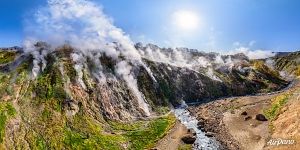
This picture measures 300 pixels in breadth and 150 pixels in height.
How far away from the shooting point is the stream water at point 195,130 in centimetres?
11000

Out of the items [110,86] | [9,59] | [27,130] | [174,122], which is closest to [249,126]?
[174,122]

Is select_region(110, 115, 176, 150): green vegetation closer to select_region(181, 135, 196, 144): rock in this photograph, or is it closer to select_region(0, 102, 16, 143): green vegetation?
select_region(181, 135, 196, 144): rock

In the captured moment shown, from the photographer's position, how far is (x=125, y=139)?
369ft

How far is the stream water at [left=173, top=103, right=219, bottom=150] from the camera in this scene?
110 meters

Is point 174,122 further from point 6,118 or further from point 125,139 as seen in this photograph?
point 6,118

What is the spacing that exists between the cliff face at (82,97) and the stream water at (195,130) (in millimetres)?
4834

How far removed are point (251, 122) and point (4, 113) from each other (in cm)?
7132

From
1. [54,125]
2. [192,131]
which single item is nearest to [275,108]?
[192,131]

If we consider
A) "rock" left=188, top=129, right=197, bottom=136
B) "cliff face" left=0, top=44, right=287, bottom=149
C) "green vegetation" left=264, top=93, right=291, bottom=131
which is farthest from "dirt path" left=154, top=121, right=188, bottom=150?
"green vegetation" left=264, top=93, right=291, bottom=131

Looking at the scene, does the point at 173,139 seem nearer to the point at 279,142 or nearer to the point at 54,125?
the point at 279,142

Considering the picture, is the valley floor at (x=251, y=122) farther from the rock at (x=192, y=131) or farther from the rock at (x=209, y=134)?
the rock at (x=192, y=131)

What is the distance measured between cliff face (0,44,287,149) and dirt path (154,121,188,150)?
3.04 m

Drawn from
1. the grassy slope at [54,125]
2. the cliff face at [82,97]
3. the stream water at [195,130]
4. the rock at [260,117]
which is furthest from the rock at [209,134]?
the rock at [260,117]

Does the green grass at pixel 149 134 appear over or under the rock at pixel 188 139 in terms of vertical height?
over
